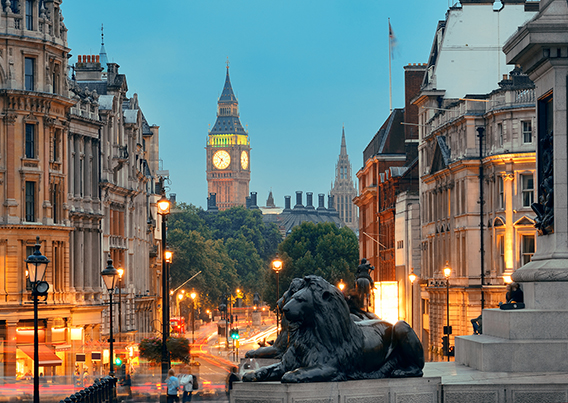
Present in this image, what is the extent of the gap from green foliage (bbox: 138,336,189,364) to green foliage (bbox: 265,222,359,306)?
8654 centimetres

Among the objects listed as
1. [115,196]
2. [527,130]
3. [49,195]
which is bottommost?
[49,195]

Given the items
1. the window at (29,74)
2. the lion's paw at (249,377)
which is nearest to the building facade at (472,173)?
the window at (29,74)

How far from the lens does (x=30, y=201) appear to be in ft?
183

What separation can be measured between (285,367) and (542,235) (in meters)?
7.12

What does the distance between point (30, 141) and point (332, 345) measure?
132 feet

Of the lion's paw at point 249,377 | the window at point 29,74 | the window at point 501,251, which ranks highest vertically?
the window at point 29,74

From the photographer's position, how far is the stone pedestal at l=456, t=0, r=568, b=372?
20469 mm

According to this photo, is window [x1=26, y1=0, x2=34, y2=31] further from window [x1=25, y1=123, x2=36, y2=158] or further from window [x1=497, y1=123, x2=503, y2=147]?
window [x1=497, y1=123, x2=503, y2=147]

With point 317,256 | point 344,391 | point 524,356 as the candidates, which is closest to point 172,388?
point 524,356

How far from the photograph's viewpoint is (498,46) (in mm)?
76938

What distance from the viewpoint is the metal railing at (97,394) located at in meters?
23.7

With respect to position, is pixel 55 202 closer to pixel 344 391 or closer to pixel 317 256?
pixel 344 391

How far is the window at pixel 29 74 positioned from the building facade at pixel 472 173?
906 inches

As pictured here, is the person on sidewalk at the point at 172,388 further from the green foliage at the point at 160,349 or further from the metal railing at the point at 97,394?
the green foliage at the point at 160,349
